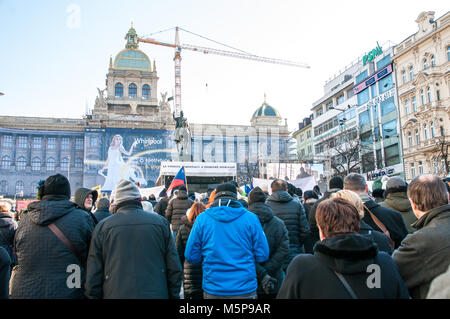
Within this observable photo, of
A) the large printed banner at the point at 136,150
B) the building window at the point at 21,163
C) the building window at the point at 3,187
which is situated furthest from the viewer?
the building window at the point at 21,163

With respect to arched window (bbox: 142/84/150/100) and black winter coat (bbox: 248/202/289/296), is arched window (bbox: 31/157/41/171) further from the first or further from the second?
black winter coat (bbox: 248/202/289/296)

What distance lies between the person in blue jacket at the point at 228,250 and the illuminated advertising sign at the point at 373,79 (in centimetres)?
4223

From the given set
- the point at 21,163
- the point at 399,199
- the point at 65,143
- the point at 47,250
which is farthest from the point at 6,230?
the point at 21,163

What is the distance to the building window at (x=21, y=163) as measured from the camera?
7119 centimetres

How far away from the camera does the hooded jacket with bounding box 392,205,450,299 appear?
258cm

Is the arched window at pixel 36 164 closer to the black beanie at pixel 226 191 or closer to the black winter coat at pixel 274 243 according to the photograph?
the black winter coat at pixel 274 243

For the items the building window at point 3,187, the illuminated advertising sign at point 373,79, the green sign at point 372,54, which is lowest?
the building window at point 3,187

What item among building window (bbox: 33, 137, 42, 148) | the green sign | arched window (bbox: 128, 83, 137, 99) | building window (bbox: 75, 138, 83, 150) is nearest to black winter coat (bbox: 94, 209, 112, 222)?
the green sign

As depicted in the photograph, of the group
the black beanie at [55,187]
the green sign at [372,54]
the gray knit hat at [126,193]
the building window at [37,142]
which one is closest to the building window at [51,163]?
the building window at [37,142]

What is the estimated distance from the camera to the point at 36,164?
7244cm

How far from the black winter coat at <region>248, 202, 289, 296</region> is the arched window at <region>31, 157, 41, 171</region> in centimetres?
7588

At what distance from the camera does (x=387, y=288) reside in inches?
92.9

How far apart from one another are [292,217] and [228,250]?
2162mm
